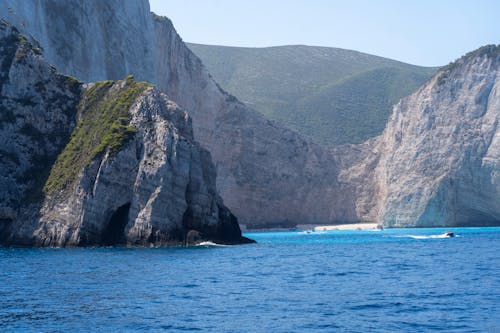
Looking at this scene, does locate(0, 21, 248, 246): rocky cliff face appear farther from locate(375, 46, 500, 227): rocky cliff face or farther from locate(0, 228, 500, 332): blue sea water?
locate(375, 46, 500, 227): rocky cliff face

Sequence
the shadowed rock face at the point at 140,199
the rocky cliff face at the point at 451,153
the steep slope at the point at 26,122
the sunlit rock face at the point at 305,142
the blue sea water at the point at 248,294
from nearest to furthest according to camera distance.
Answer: the blue sea water at the point at 248,294
the shadowed rock face at the point at 140,199
the steep slope at the point at 26,122
the sunlit rock face at the point at 305,142
the rocky cliff face at the point at 451,153

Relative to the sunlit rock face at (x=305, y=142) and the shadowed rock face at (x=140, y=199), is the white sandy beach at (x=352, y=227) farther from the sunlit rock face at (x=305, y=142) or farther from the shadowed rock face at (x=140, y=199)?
the shadowed rock face at (x=140, y=199)

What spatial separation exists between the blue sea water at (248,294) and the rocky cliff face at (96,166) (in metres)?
15.3

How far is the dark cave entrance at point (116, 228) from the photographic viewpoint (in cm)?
6994

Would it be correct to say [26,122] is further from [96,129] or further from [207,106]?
[207,106]

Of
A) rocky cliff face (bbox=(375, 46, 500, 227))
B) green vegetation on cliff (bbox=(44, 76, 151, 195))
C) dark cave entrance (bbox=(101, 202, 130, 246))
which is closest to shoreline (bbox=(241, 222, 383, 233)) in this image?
rocky cliff face (bbox=(375, 46, 500, 227))

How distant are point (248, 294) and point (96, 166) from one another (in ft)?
135

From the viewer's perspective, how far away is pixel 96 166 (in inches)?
2783

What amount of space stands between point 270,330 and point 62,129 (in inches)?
2439

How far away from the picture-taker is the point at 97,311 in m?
27.9

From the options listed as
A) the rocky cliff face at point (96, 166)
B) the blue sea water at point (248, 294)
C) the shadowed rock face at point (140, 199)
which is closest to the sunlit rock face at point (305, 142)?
the rocky cliff face at point (96, 166)

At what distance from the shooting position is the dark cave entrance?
69.9 m

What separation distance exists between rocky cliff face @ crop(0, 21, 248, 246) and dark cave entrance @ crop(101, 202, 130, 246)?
12 centimetres

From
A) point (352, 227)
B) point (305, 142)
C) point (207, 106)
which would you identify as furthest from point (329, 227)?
point (207, 106)
